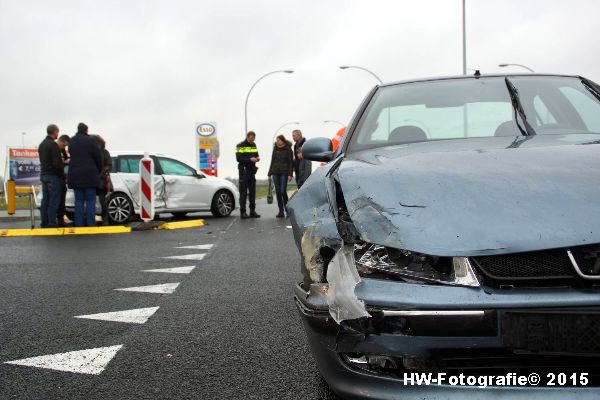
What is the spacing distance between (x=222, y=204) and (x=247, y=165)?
5.17 ft

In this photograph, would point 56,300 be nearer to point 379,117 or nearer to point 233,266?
point 233,266

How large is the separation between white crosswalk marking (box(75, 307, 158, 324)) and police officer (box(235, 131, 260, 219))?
9.28 meters

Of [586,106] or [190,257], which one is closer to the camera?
[586,106]

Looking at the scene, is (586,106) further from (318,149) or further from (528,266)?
(528,266)

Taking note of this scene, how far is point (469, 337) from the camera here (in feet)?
5.92

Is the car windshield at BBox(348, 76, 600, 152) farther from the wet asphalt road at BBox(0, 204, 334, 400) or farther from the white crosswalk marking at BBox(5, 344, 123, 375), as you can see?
the white crosswalk marking at BBox(5, 344, 123, 375)

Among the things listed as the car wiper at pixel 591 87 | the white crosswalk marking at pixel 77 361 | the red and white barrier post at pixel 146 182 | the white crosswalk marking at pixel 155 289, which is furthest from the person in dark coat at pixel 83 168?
the car wiper at pixel 591 87

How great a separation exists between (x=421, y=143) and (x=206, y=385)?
1542 millimetres

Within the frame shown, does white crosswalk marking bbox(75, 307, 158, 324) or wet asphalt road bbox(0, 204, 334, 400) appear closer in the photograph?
wet asphalt road bbox(0, 204, 334, 400)

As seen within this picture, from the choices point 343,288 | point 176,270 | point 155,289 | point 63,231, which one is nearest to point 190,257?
point 176,270

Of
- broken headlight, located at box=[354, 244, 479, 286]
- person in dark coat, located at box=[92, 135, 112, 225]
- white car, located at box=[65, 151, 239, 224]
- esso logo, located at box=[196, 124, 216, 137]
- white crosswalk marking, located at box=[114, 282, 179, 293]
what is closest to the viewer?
broken headlight, located at box=[354, 244, 479, 286]

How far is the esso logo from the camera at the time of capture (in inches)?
1178

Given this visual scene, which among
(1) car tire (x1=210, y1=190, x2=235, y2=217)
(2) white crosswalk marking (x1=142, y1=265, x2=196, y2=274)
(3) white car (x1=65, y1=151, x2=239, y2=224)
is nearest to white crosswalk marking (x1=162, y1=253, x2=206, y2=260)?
(2) white crosswalk marking (x1=142, y1=265, x2=196, y2=274)

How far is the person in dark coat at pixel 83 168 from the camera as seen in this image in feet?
37.2
